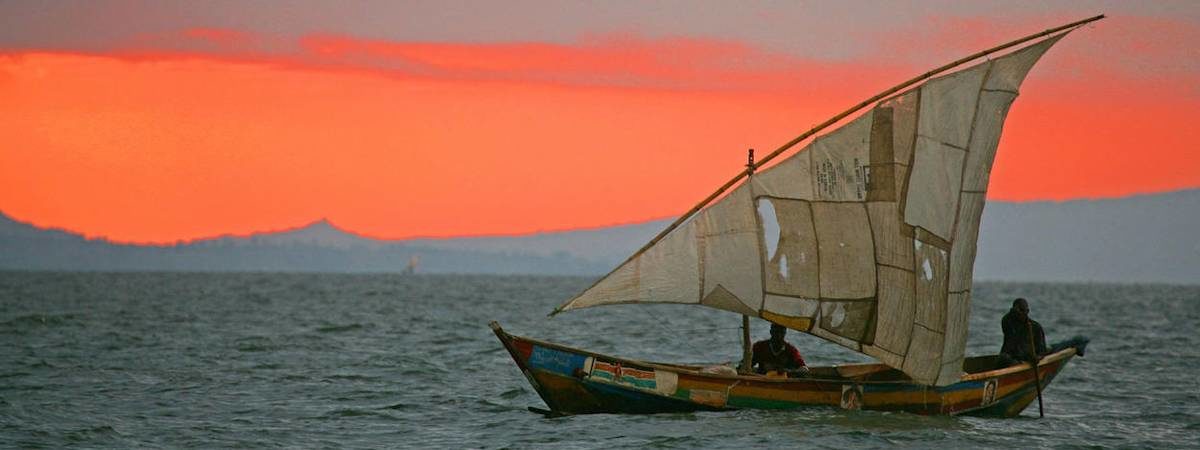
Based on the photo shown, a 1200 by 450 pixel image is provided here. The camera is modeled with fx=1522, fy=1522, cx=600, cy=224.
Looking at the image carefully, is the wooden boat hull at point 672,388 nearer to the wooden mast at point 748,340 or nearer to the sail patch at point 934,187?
the wooden mast at point 748,340

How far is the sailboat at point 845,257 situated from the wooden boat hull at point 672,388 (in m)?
0.02

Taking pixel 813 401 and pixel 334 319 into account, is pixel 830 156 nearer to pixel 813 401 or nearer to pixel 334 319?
pixel 813 401

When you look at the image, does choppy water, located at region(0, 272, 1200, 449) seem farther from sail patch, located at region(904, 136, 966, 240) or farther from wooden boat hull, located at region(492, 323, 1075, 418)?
sail patch, located at region(904, 136, 966, 240)

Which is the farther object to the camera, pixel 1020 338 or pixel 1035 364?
pixel 1020 338

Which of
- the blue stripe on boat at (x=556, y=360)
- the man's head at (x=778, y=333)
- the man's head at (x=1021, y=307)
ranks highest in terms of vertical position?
the man's head at (x=1021, y=307)

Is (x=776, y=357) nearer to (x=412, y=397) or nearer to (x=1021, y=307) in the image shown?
(x=1021, y=307)

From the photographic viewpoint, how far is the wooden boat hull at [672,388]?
82.5 ft

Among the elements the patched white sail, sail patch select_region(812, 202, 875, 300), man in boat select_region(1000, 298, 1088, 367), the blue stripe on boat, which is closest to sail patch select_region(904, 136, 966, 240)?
the patched white sail

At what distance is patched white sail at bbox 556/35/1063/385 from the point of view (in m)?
25.3

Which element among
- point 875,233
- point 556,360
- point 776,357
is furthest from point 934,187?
point 556,360

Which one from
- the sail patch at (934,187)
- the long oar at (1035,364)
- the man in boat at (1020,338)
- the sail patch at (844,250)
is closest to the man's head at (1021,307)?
the man in boat at (1020,338)

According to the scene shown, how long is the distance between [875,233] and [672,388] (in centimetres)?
436

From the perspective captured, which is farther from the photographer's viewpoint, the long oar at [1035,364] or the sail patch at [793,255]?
the long oar at [1035,364]

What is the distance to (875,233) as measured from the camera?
84.8 ft
